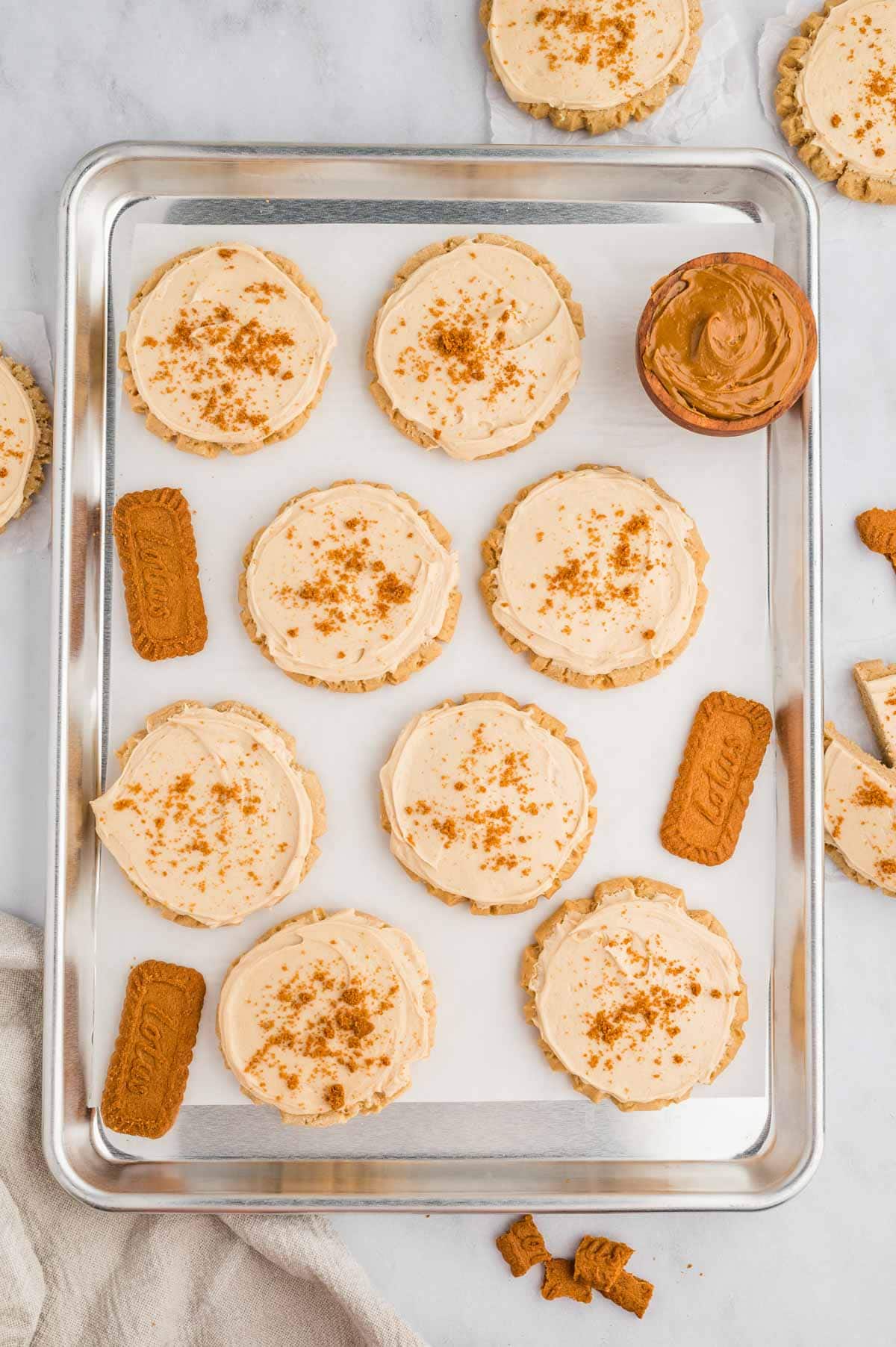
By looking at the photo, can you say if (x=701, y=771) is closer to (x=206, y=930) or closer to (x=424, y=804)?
(x=424, y=804)

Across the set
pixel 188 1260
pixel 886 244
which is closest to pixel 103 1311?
pixel 188 1260

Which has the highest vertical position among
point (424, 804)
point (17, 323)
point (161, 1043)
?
point (17, 323)

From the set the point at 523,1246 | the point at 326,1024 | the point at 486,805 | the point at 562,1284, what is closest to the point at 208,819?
the point at 326,1024

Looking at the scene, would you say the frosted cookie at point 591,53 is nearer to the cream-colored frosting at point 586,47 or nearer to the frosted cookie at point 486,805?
the cream-colored frosting at point 586,47

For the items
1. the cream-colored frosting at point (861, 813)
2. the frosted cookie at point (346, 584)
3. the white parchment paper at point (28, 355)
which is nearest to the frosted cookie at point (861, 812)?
the cream-colored frosting at point (861, 813)

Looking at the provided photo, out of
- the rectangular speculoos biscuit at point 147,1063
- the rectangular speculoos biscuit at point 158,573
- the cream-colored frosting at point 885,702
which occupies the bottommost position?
the rectangular speculoos biscuit at point 147,1063

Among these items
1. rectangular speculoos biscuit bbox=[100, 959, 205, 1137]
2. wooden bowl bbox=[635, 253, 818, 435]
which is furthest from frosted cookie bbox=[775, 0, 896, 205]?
rectangular speculoos biscuit bbox=[100, 959, 205, 1137]
